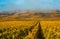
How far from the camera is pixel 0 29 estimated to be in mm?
29688

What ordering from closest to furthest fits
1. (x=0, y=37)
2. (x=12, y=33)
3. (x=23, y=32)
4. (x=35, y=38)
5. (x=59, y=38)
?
(x=59, y=38), (x=0, y=37), (x=12, y=33), (x=35, y=38), (x=23, y=32)

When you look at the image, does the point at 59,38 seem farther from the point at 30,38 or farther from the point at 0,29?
the point at 0,29

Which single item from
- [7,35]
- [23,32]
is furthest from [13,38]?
[23,32]

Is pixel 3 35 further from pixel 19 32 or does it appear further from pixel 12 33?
pixel 19 32

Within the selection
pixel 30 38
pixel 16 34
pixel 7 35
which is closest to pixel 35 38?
pixel 30 38

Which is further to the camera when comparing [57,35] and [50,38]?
[50,38]

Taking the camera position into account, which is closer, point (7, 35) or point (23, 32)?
point (7, 35)

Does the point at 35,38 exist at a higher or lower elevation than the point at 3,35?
lower

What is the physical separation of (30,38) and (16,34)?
2186 mm

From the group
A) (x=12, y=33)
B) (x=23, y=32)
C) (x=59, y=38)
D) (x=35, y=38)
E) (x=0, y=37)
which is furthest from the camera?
(x=23, y=32)

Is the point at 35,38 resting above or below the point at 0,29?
below

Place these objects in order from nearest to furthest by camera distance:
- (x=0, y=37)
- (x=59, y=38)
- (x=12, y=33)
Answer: (x=59, y=38), (x=0, y=37), (x=12, y=33)

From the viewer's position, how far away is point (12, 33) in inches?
1078

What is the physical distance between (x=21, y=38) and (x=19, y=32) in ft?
4.55
